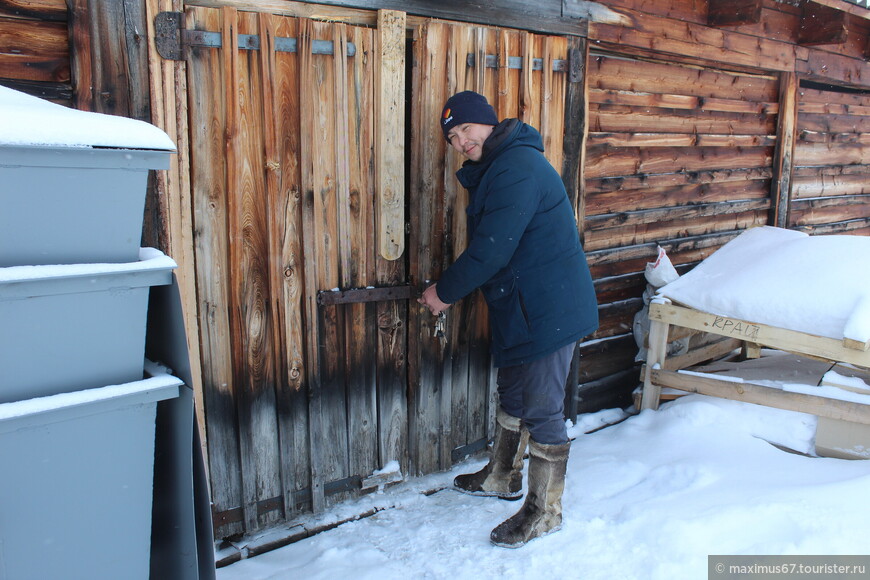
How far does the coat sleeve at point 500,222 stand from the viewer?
2.88 metres

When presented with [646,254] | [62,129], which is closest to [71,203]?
[62,129]

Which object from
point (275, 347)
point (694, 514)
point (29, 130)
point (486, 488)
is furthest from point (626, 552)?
point (29, 130)

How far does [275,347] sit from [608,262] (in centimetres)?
274

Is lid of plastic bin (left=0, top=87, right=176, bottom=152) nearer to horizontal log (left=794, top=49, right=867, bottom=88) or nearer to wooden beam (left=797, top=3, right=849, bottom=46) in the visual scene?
wooden beam (left=797, top=3, right=849, bottom=46)

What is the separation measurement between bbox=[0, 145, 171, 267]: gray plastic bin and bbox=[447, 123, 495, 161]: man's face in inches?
61.8

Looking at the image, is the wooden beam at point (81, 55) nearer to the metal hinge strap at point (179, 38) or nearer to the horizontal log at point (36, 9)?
the horizontal log at point (36, 9)

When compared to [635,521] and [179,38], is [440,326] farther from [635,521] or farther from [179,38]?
[179,38]

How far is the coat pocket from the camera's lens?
9.98ft

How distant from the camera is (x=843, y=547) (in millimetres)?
2814

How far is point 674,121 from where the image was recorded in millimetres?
4988

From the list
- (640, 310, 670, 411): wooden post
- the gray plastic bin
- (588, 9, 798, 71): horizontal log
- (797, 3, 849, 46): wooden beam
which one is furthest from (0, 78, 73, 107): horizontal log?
(797, 3, 849, 46): wooden beam

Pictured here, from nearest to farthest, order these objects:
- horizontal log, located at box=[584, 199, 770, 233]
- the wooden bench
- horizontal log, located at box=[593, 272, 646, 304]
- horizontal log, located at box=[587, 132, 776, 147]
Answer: the wooden bench → horizontal log, located at box=[587, 132, 776, 147] → horizontal log, located at box=[584, 199, 770, 233] → horizontal log, located at box=[593, 272, 646, 304]

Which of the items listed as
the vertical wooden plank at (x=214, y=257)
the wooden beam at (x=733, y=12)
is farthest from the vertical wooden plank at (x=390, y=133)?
the wooden beam at (x=733, y=12)

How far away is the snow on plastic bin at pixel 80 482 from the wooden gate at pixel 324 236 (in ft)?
3.28
